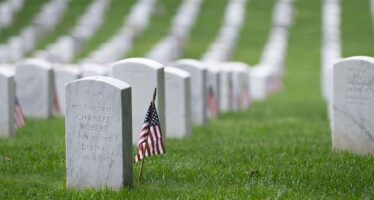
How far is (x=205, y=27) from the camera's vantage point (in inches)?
1772

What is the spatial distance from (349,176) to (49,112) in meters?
10.3

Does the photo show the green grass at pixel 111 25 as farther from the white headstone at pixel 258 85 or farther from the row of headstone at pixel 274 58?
the white headstone at pixel 258 85

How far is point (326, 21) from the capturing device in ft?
146

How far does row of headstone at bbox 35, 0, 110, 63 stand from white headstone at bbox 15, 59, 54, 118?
44.4 feet

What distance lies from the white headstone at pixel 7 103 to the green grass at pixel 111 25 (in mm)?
23964

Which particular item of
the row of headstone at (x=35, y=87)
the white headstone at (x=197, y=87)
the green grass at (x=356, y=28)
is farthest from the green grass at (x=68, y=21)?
the white headstone at (x=197, y=87)

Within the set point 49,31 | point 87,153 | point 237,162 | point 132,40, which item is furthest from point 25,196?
point 49,31

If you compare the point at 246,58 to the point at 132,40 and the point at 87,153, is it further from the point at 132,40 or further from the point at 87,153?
the point at 87,153

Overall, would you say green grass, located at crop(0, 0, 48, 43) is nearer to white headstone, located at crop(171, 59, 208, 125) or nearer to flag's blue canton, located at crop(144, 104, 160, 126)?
white headstone, located at crop(171, 59, 208, 125)

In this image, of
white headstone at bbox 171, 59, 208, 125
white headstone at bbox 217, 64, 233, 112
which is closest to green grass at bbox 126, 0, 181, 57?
white headstone at bbox 217, 64, 233, 112

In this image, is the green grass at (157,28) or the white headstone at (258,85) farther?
the green grass at (157,28)

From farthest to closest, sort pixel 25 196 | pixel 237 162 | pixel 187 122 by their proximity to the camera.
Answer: pixel 187 122 → pixel 237 162 → pixel 25 196

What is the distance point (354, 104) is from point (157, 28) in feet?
110

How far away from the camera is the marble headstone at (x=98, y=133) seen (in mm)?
9070
